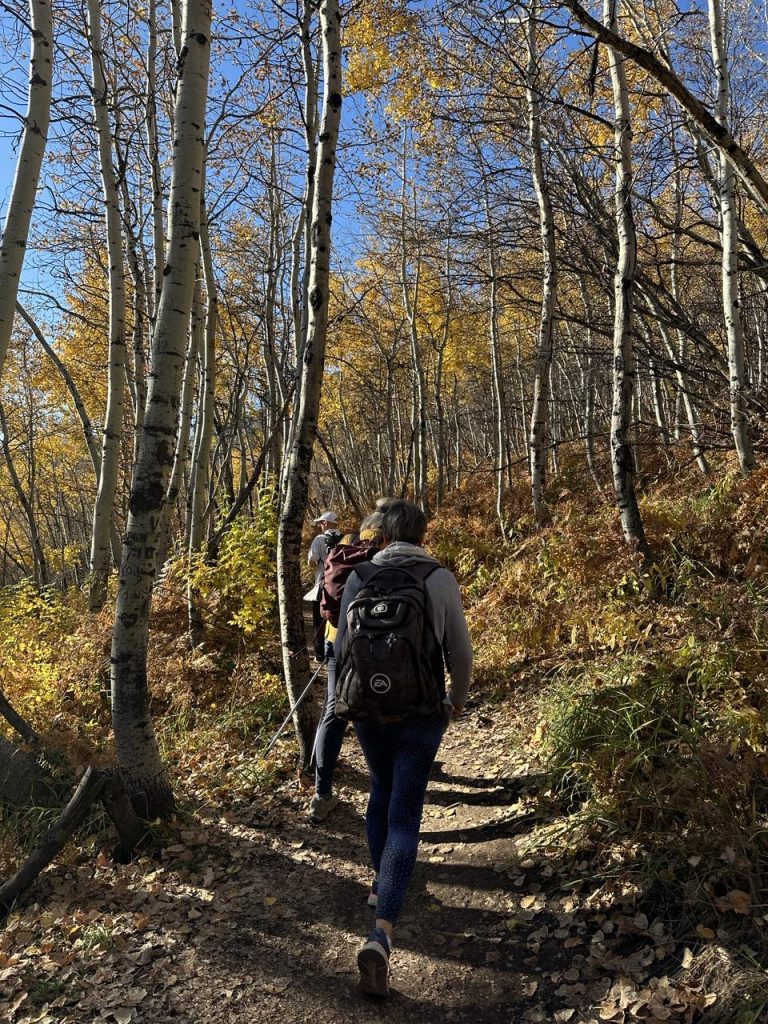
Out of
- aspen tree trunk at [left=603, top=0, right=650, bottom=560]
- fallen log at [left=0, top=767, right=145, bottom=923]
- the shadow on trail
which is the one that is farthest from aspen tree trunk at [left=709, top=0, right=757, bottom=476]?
fallen log at [left=0, top=767, right=145, bottom=923]

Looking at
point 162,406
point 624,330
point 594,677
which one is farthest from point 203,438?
point 594,677

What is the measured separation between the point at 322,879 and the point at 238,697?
9.92ft

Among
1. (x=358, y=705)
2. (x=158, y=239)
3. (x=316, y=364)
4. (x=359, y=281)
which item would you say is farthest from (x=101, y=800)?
(x=359, y=281)

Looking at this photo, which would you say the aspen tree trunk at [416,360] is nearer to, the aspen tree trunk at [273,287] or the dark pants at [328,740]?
the aspen tree trunk at [273,287]

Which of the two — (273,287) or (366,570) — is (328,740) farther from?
(273,287)

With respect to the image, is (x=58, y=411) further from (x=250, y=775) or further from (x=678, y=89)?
(x=678, y=89)

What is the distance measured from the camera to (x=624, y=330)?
19.9 feet

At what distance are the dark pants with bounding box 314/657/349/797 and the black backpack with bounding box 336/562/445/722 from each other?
1.35 m

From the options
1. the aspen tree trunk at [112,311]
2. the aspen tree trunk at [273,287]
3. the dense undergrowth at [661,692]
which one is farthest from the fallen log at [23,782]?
the aspen tree trunk at [273,287]

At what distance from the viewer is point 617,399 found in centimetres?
617

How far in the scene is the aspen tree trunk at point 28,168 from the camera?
5352 millimetres

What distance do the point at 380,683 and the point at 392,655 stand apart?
0.13 meters

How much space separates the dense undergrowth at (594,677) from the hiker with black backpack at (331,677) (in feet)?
2.70

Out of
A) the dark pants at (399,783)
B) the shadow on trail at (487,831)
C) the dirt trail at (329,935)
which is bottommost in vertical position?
the dirt trail at (329,935)
